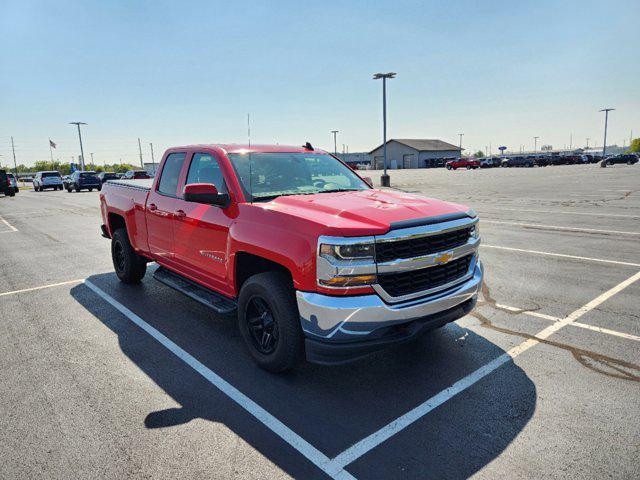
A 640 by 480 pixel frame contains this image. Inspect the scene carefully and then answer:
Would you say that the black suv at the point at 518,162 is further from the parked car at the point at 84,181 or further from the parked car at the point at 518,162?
the parked car at the point at 84,181

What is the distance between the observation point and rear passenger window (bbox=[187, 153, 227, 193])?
14.2ft

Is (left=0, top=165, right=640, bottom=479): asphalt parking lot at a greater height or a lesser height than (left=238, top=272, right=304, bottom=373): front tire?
lesser

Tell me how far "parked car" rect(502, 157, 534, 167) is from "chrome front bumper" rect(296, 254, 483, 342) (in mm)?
72640

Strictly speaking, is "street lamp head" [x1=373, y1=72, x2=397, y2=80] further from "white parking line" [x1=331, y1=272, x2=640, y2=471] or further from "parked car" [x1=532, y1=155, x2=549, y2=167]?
"parked car" [x1=532, y1=155, x2=549, y2=167]

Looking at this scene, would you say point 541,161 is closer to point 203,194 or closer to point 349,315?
point 203,194

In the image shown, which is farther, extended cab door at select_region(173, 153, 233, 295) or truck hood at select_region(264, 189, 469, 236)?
extended cab door at select_region(173, 153, 233, 295)

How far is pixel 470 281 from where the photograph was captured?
377cm

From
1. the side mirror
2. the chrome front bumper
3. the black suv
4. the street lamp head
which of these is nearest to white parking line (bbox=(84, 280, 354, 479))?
the chrome front bumper

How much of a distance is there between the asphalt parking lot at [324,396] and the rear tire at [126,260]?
0.56 metres

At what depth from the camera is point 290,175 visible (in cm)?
451

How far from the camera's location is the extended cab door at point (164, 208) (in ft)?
16.5

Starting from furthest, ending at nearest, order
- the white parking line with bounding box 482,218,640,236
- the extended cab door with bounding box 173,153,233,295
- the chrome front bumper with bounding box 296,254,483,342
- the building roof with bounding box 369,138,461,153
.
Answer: the building roof with bounding box 369,138,461,153 < the white parking line with bounding box 482,218,640,236 < the extended cab door with bounding box 173,153,233,295 < the chrome front bumper with bounding box 296,254,483,342

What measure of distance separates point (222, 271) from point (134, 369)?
1.15 meters

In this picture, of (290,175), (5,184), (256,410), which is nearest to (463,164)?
(5,184)
